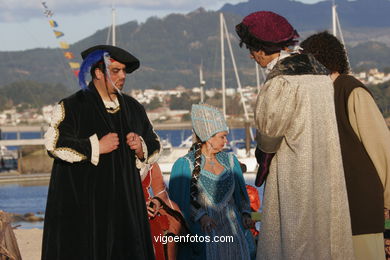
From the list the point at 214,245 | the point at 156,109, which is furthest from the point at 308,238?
the point at 156,109

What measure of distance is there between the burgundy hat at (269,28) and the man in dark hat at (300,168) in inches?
→ 5.6

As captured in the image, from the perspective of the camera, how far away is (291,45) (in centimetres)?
450

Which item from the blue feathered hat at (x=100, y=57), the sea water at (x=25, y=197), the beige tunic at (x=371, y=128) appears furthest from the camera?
the sea water at (x=25, y=197)

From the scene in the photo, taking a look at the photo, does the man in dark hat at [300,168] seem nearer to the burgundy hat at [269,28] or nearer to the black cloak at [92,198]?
the burgundy hat at [269,28]

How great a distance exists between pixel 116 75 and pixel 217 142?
1.39m

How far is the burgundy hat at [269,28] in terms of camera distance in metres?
4.42

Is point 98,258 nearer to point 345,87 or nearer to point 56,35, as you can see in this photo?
point 345,87

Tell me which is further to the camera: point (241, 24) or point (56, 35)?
point (56, 35)

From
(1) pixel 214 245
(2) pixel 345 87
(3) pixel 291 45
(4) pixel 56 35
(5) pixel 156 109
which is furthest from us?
(5) pixel 156 109

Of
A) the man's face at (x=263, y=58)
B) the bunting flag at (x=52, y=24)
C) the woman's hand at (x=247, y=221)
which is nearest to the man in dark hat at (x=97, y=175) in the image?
the man's face at (x=263, y=58)

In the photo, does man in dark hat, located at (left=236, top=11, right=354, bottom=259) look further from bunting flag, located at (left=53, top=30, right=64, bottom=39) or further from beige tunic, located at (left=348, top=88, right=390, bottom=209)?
bunting flag, located at (left=53, top=30, right=64, bottom=39)

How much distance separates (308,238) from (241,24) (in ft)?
3.60

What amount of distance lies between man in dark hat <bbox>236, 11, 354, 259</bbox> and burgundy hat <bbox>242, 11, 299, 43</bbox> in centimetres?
14

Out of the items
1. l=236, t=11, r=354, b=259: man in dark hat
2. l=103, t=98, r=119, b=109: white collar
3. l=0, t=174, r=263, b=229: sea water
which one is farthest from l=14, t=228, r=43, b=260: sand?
l=0, t=174, r=263, b=229: sea water
